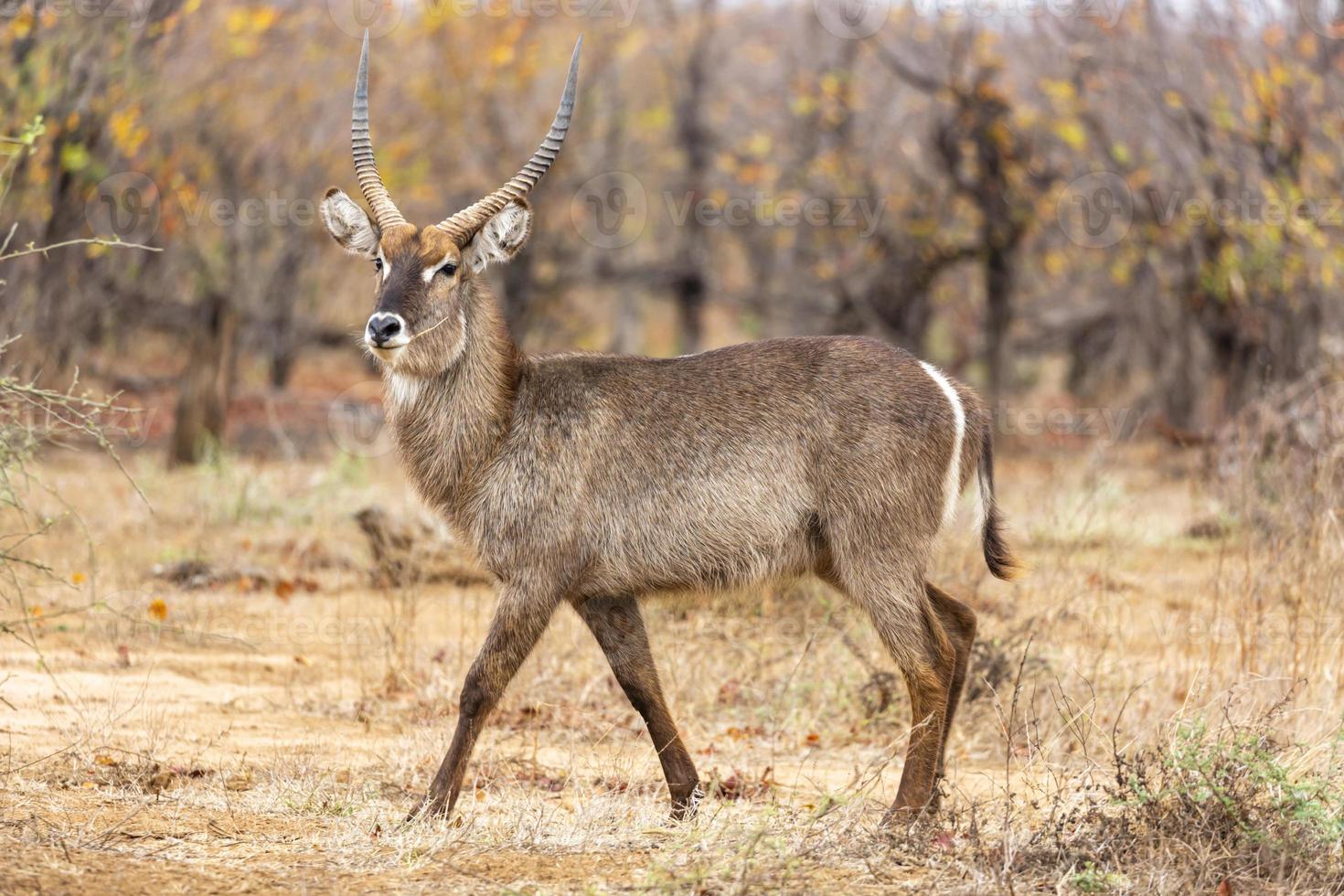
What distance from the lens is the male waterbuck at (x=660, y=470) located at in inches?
197

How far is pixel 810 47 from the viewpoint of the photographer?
61.3ft

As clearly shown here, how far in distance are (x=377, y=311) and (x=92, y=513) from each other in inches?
215

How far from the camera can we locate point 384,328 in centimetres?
495

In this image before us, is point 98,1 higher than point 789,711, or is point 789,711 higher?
point 98,1

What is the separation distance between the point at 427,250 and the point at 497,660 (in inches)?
54.2

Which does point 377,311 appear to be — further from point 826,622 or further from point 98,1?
point 98,1

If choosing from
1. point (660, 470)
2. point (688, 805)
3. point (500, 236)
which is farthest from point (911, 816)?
point (500, 236)

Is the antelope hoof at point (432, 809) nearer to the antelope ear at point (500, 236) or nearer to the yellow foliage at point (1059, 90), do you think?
the antelope ear at point (500, 236)

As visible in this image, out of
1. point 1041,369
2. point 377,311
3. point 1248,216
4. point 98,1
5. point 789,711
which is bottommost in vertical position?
point 1041,369

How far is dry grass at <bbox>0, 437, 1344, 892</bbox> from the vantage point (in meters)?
4.22

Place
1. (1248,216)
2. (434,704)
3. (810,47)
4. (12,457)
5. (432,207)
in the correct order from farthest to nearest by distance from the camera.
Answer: (810,47), (432,207), (1248,216), (434,704), (12,457)

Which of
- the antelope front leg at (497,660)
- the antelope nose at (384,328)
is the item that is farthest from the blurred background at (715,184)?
the antelope nose at (384,328)

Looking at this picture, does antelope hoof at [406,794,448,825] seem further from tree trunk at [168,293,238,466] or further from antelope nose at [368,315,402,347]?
tree trunk at [168,293,238,466]

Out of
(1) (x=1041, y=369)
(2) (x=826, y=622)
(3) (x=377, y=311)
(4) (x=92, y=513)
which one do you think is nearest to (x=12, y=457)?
(3) (x=377, y=311)
